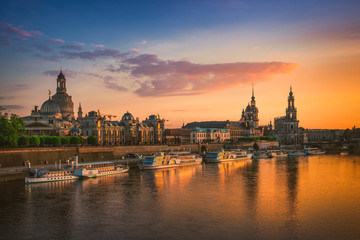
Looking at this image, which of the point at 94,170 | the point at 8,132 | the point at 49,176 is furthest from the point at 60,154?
the point at 49,176

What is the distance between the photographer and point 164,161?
77312 mm

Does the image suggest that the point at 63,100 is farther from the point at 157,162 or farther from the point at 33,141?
the point at 157,162

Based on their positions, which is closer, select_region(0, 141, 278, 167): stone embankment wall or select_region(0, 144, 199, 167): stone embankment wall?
select_region(0, 144, 199, 167): stone embankment wall

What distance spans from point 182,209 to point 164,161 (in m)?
40.8

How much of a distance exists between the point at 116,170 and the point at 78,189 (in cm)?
1750

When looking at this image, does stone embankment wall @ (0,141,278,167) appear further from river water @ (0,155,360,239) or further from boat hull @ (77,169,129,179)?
river water @ (0,155,360,239)

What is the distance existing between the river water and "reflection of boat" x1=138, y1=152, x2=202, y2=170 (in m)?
18.3

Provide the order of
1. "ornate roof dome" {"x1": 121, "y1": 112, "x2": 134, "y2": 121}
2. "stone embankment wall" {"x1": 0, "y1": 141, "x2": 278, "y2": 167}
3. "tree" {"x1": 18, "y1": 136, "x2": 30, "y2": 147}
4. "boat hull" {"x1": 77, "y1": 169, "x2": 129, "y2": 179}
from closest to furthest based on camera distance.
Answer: "boat hull" {"x1": 77, "y1": 169, "x2": 129, "y2": 179}, "stone embankment wall" {"x1": 0, "y1": 141, "x2": 278, "y2": 167}, "tree" {"x1": 18, "y1": 136, "x2": 30, "y2": 147}, "ornate roof dome" {"x1": 121, "y1": 112, "x2": 134, "y2": 121}

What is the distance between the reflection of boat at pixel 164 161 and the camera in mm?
73875

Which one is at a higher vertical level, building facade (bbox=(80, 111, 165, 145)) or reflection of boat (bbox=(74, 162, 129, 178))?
building facade (bbox=(80, 111, 165, 145))

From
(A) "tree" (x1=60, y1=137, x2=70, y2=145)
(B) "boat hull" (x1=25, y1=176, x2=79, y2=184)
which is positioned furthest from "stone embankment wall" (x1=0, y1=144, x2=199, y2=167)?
(B) "boat hull" (x1=25, y1=176, x2=79, y2=184)

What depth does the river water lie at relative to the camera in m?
29.4

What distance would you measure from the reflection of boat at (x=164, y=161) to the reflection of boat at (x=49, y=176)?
→ 1894 centimetres

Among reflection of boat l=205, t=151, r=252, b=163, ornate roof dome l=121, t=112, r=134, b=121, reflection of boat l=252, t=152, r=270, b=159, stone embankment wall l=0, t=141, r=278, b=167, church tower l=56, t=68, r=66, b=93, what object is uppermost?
church tower l=56, t=68, r=66, b=93
